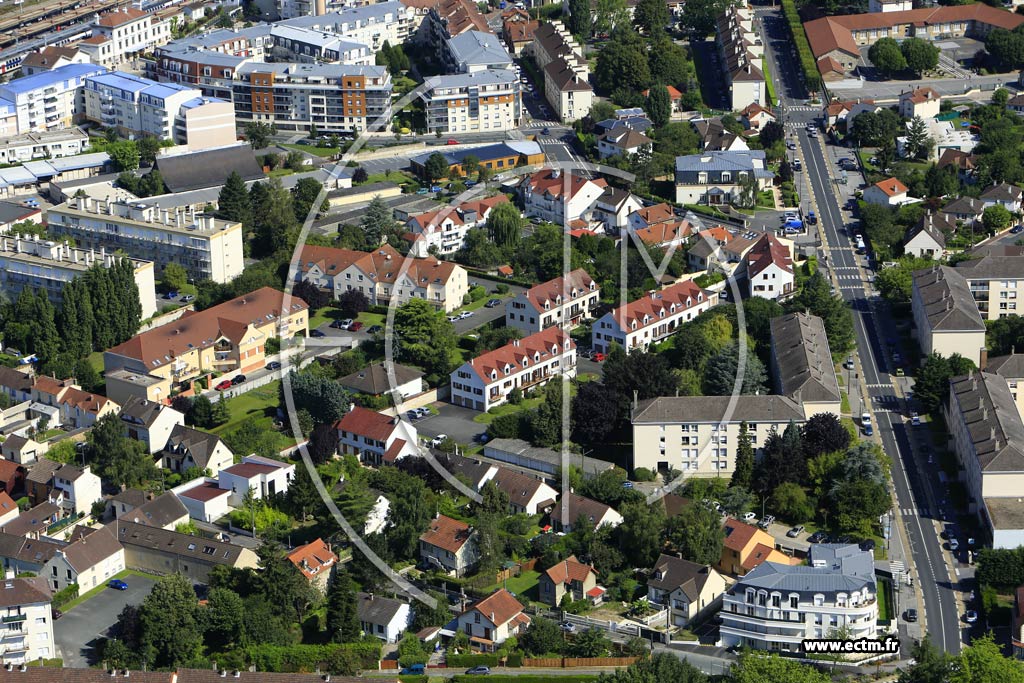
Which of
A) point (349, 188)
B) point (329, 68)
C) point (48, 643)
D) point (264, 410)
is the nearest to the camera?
point (48, 643)

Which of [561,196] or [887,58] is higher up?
[887,58]

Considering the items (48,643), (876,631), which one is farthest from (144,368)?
(876,631)

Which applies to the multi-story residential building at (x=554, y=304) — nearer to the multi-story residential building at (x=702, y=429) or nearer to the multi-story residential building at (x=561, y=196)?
the multi-story residential building at (x=561, y=196)

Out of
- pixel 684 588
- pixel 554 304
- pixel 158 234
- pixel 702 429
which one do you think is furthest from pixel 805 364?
pixel 158 234

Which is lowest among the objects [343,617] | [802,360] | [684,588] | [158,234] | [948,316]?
[343,617]

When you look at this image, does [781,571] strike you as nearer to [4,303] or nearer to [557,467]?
[557,467]

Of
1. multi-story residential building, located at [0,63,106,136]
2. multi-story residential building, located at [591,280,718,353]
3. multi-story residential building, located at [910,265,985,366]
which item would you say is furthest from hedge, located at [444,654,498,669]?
multi-story residential building, located at [0,63,106,136]

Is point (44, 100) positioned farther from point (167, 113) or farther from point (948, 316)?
point (948, 316)

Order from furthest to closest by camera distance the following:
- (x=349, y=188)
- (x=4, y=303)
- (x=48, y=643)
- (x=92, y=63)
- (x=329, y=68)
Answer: (x=92, y=63)
(x=329, y=68)
(x=349, y=188)
(x=4, y=303)
(x=48, y=643)
